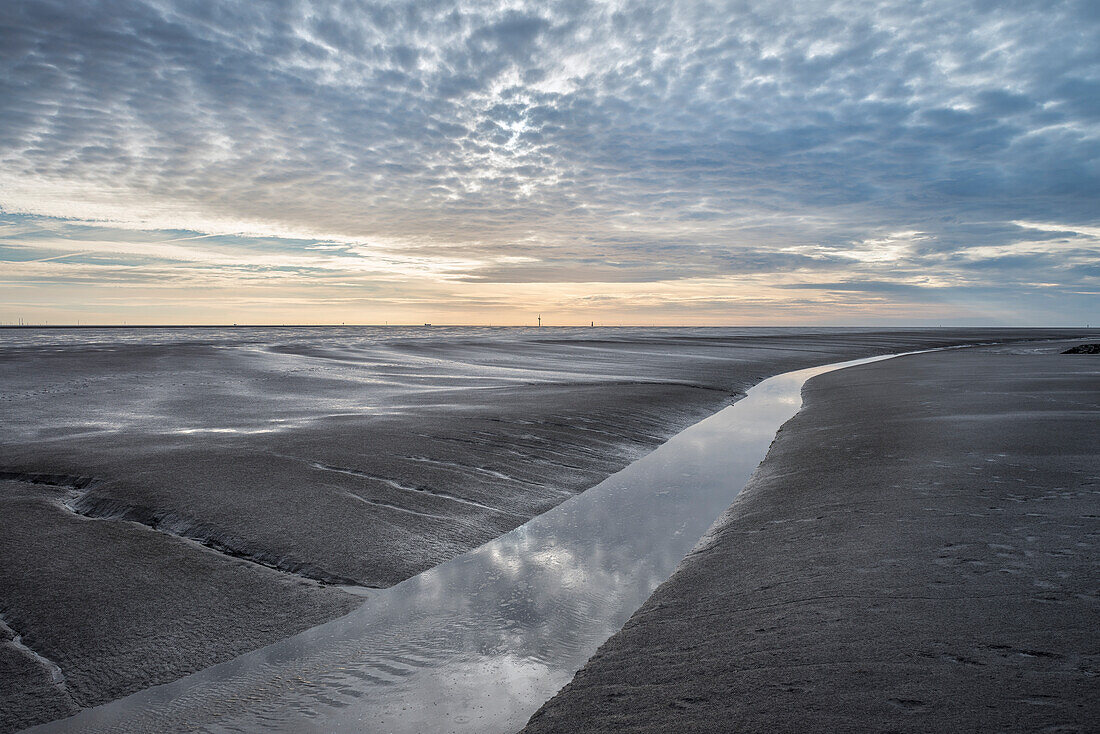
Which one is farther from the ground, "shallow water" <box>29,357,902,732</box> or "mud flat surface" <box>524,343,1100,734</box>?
"mud flat surface" <box>524,343,1100,734</box>

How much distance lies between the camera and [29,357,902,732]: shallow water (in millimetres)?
3623

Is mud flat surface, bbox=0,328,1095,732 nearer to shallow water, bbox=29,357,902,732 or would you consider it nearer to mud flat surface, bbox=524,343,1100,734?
shallow water, bbox=29,357,902,732

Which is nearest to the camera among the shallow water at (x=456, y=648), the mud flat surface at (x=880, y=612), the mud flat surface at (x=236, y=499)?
the mud flat surface at (x=880, y=612)

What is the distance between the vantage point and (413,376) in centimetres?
2111

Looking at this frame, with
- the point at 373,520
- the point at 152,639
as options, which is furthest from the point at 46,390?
the point at 152,639

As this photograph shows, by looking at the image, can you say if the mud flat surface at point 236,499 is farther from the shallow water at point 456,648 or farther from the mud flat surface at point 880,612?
the mud flat surface at point 880,612

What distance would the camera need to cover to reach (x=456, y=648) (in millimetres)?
4387

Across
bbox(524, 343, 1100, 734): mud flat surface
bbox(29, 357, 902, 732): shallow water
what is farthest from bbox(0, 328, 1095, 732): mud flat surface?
bbox(524, 343, 1100, 734): mud flat surface

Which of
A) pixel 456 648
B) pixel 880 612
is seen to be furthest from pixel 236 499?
pixel 880 612

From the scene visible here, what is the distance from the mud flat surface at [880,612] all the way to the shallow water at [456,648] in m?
0.35

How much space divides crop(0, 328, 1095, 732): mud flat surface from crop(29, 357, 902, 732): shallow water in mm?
254

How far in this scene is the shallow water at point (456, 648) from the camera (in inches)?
143

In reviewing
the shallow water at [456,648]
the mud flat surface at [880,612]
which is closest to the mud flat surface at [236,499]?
the shallow water at [456,648]

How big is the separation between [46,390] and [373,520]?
14.3 m
